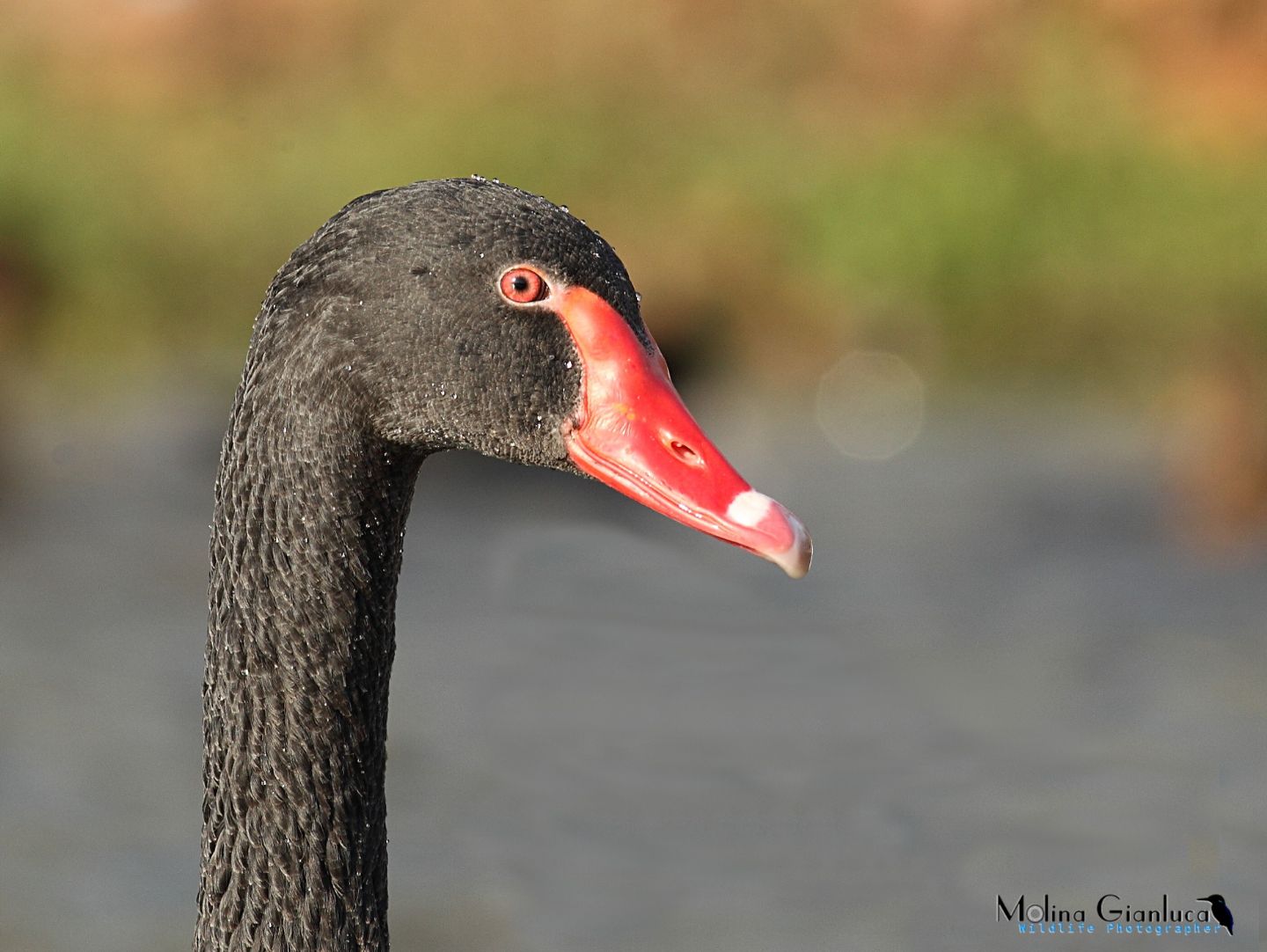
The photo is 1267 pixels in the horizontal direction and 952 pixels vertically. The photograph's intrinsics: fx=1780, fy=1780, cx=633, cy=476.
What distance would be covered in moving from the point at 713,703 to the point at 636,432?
4.67 metres

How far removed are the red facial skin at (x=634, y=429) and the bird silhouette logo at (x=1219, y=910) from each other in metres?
3.96

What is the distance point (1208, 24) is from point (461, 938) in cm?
809

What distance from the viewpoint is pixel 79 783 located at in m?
6.70

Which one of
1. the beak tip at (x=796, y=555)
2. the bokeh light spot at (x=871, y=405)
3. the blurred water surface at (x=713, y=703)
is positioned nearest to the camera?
the beak tip at (x=796, y=555)

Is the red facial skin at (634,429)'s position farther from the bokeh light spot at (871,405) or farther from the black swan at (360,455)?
the bokeh light spot at (871,405)

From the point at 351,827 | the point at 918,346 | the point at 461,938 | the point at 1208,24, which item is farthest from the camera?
the point at 1208,24

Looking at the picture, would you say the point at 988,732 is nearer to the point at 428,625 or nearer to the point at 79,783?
the point at 428,625

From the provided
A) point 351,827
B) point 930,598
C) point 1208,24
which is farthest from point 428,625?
point 1208,24

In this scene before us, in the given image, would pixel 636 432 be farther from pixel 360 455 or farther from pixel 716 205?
pixel 716 205

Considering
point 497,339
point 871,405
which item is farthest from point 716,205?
point 497,339

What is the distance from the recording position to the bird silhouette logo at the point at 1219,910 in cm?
604

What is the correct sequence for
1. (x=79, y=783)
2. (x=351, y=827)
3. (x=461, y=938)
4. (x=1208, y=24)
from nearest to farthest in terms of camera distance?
1. (x=351, y=827)
2. (x=461, y=938)
3. (x=79, y=783)
4. (x=1208, y=24)

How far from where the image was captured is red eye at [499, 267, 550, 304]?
2852 mm

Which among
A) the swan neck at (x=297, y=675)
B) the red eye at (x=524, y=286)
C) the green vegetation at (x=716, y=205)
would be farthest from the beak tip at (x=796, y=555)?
the green vegetation at (x=716, y=205)
